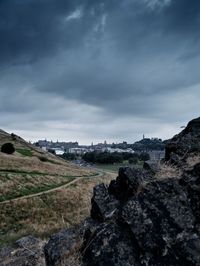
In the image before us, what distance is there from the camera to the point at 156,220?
7551 millimetres

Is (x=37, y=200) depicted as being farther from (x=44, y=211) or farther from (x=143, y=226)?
(x=143, y=226)

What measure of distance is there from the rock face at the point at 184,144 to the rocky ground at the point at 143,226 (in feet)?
0.14

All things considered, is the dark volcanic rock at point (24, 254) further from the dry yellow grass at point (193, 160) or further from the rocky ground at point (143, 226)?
the dry yellow grass at point (193, 160)

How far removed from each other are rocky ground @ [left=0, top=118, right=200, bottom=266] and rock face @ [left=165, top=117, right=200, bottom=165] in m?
0.04

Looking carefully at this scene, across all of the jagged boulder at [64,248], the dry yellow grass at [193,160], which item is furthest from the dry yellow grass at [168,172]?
the jagged boulder at [64,248]

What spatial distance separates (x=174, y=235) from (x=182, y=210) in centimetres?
65

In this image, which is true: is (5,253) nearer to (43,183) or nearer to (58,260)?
(58,260)

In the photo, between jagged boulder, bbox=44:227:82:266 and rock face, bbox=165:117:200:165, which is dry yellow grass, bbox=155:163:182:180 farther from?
jagged boulder, bbox=44:227:82:266

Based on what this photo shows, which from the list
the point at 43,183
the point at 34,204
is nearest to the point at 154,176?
the point at 34,204

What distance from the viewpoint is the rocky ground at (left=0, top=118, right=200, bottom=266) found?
7.14 metres

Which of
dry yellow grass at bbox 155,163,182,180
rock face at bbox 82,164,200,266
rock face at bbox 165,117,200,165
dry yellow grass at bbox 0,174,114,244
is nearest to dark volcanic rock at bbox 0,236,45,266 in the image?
rock face at bbox 82,164,200,266

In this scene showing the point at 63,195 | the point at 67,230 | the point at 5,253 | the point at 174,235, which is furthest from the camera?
the point at 63,195

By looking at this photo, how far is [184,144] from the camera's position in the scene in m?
10.3

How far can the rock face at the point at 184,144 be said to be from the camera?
981cm
